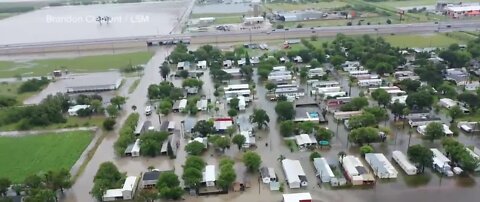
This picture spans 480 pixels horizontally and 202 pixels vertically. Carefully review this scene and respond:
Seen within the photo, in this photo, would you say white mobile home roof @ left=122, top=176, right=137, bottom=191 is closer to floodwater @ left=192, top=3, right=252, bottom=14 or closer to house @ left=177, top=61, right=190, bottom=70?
house @ left=177, top=61, right=190, bottom=70

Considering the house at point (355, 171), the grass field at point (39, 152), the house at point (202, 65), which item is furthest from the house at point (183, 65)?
the house at point (355, 171)

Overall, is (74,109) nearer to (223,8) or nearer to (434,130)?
(434,130)

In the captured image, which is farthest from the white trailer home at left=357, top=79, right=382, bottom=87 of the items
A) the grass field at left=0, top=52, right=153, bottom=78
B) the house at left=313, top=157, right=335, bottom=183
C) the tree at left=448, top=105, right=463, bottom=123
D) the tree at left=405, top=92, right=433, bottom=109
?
the grass field at left=0, top=52, right=153, bottom=78


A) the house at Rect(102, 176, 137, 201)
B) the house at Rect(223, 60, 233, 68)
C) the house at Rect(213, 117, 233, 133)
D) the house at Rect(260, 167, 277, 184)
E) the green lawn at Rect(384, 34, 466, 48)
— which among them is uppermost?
the green lawn at Rect(384, 34, 466, 48)

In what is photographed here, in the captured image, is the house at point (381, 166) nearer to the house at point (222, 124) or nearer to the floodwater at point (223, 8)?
the house at point (222, 124)

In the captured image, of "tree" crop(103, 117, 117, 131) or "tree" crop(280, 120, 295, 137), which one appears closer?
"tree" crop(280, 120, 295, 137)
